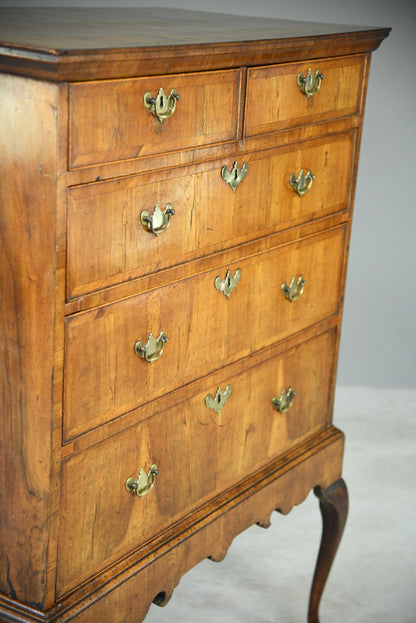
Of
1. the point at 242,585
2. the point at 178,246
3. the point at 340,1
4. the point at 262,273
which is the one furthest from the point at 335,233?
the point at 340,1

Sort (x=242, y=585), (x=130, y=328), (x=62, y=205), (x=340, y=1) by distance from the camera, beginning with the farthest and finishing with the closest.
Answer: (x=340, y=1) < (x=242, y=585) < (x=130, y=328) < (x=62, y=205)

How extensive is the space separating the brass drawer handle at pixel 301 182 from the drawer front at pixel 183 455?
0.39m

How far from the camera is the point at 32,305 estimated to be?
1.58 m

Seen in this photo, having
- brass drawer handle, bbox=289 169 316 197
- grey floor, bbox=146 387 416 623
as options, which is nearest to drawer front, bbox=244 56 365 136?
brass drawer handle, bbox=289 169 316 197

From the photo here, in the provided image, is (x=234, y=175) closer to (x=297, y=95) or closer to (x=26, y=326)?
(x=297, y=95)

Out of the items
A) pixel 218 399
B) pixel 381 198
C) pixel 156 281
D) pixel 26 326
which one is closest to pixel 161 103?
pixel 156 281

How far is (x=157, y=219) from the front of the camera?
5.70 ft

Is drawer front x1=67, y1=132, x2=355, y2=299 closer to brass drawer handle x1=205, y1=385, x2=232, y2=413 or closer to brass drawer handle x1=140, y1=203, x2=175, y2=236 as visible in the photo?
brass drawer handle x1=140, y1=203, x2=175, y2=236

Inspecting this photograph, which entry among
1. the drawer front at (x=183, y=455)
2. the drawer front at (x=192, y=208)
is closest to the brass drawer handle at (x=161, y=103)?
the drawer front at (x=192, y=208)

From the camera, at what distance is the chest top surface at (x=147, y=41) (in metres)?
1.44

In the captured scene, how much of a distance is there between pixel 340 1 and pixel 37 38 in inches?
101

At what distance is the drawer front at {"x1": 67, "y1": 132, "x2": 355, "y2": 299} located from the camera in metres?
1.60

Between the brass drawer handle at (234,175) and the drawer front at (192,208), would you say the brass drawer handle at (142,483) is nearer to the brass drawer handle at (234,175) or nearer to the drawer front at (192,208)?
the drawer front at (192,208)

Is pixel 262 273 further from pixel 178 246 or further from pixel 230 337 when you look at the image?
pixel 178 246
